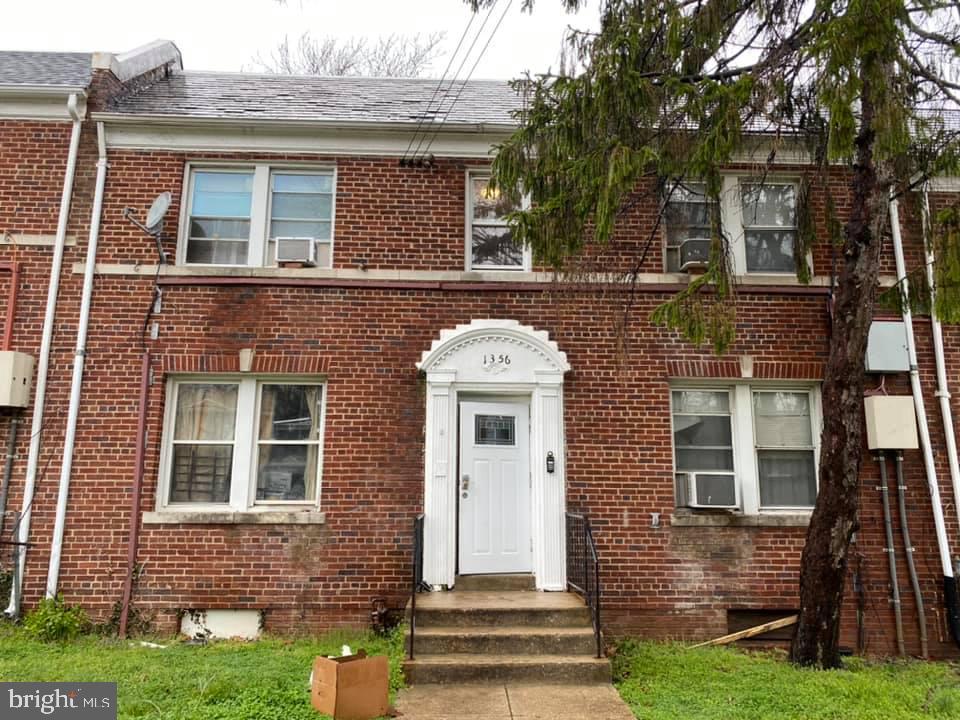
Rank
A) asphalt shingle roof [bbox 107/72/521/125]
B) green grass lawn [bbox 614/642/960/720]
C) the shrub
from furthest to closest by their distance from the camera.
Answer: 1. asphalt shingle roof [bbox 107/72/521/125]
2. the shrub
3. green grass lawn [bbox 614/642/960/720]

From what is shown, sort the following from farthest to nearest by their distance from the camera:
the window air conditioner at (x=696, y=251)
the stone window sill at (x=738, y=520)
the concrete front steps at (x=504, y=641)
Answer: the window air conditioner at (x=696, y=251), the stone window sill at (x=738, y=520), the concrete front steps at (x=504, y=641)

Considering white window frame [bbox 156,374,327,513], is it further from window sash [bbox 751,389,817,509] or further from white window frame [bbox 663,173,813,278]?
window sash [bbox 751,389,817,509]

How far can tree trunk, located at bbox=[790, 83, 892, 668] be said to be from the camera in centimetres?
614

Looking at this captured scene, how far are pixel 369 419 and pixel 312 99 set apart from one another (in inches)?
189

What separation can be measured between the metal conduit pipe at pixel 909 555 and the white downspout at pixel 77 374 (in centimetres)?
922

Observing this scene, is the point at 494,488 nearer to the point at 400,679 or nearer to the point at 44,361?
the point at 400,679

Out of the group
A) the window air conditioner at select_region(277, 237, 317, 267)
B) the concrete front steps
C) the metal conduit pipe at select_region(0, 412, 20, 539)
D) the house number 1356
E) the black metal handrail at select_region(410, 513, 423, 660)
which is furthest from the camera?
the window air conditioner at select_region(277, 237, 317, 267)

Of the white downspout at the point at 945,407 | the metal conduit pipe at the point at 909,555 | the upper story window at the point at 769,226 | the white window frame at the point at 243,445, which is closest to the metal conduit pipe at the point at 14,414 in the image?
the white window frame at the point at 243,445

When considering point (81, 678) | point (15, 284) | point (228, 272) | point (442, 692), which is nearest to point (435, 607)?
point (442, 692)

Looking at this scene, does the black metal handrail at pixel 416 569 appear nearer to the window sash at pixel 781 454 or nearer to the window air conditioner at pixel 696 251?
the window sash at pixel 781 454

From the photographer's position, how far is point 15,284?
7.84 meters

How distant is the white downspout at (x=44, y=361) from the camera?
24.1 ft

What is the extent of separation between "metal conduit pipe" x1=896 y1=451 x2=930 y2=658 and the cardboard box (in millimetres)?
6000

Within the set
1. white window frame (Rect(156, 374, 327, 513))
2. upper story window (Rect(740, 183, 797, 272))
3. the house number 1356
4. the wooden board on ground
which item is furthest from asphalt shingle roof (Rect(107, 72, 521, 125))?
the wooden board on ground
